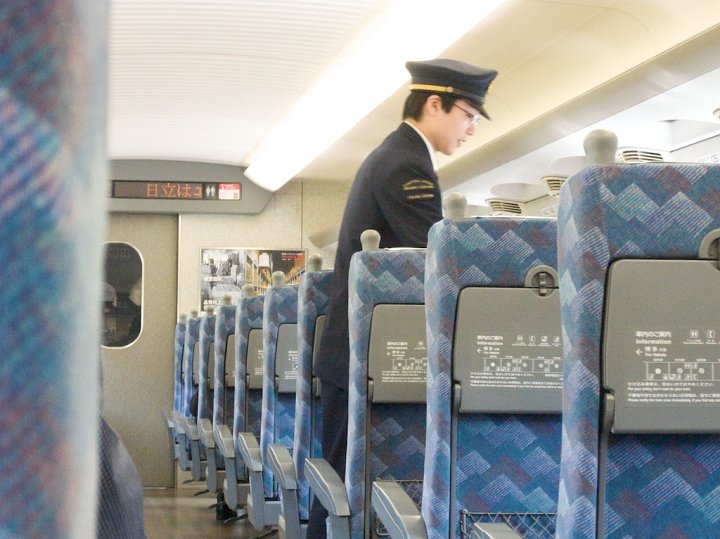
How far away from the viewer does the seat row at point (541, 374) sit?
5.61 ft

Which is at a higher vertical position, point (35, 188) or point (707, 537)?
point (35, 188)

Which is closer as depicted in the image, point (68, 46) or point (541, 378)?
point (68, 46)

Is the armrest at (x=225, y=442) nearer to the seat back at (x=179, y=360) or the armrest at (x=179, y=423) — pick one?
the armrest at (x=179, y=423)

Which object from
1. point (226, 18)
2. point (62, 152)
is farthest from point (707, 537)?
point (226, 18)

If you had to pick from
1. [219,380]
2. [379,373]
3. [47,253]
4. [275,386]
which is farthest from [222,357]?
[47,253]

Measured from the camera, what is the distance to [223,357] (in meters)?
7.80

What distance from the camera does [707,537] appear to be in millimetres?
1869

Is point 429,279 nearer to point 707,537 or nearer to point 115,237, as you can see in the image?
point 707,537

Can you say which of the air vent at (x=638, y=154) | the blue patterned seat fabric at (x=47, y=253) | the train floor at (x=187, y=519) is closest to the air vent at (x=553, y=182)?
the air vent at (x=638, y=154)

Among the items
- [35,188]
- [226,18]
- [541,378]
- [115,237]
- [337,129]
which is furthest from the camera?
[115,237]

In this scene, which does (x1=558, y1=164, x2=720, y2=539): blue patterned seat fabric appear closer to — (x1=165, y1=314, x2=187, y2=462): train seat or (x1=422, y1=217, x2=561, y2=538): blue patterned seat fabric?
(x1=422, y1=217, x2=561, y2=538): blue patterned seat fabric

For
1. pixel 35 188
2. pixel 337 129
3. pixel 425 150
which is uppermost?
pixel 337 129

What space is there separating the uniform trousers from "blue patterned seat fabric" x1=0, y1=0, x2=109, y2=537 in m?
3.93

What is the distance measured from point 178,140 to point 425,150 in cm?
871
